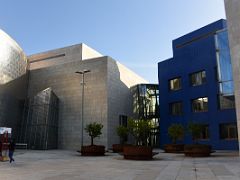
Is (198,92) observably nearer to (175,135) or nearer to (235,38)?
(175,135)

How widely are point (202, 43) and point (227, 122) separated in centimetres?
1273

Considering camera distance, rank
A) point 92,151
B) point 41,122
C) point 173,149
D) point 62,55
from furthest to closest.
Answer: point 62,55
point 41,122
point 173,149
point 92,151

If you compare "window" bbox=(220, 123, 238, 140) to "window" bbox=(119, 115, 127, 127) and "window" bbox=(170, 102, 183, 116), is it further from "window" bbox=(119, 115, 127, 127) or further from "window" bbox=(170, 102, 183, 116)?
"window" bbox=(119, 115, 127, 127)

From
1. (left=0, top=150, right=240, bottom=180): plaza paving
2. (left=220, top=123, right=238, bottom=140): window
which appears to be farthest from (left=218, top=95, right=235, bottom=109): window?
(left=0, top=150, right=240, bottom=180): plaza paving

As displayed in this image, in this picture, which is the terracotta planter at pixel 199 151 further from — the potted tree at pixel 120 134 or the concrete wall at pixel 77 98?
the concrete wall at pixel 77 98

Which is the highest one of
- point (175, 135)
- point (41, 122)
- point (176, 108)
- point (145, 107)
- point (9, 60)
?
point (9, 60)

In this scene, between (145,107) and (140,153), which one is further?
(145,107)

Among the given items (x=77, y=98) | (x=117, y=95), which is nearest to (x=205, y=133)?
(x=117, y=95)

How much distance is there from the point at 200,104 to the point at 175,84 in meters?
6.08

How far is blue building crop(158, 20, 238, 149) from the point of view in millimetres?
37250

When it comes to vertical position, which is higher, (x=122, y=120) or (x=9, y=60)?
(x=9, y=60)

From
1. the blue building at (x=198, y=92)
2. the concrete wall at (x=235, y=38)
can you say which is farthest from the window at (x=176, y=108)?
the concrete wall at (x=235, y=38)

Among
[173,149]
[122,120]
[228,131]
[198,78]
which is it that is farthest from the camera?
Answer: [122,120]

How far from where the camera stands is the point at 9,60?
43.2 meters
